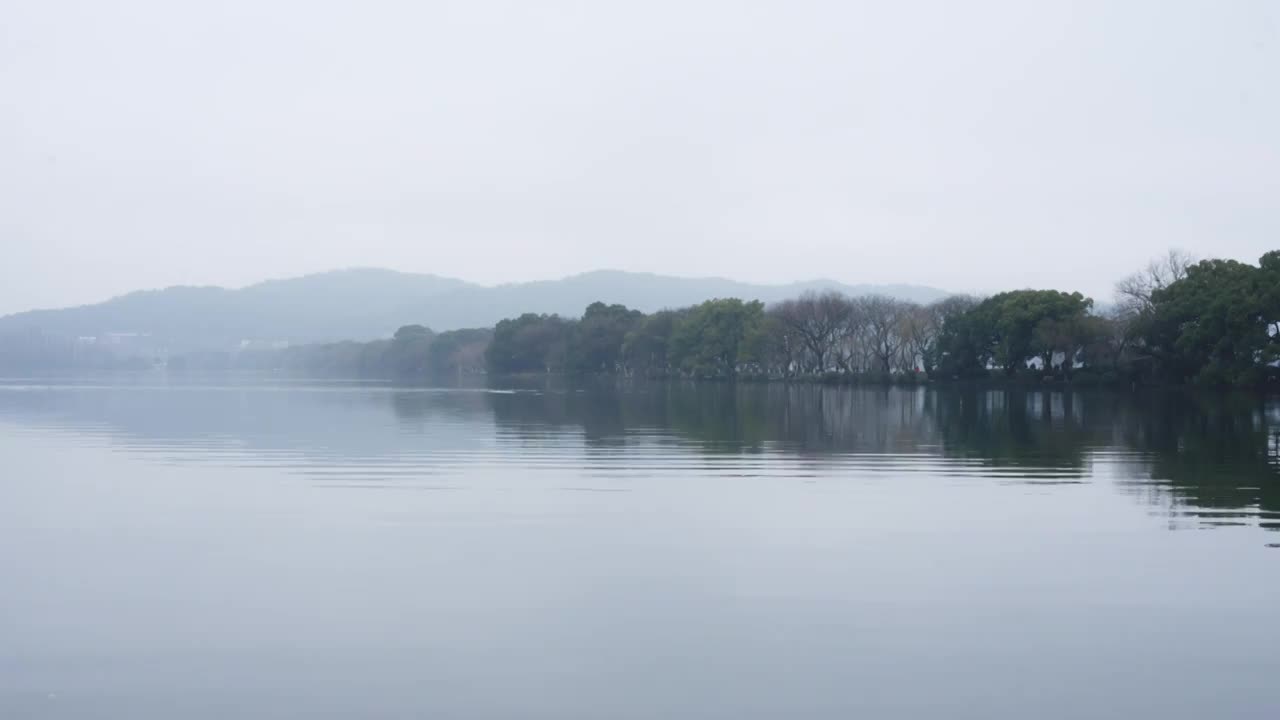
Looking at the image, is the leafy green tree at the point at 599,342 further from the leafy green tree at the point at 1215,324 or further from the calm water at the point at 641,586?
the calm water at the point at 641,586

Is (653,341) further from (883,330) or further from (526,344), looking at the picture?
(883,330)

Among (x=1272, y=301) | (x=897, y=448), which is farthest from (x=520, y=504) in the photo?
(x=1272, y=301)

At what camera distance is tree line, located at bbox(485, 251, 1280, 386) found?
179ft

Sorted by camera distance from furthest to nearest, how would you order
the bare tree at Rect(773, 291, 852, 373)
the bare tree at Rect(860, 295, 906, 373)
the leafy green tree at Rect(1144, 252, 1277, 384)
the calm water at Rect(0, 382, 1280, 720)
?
the bare tree at Rect(773, 291, 852, 373), the bare tree at Rect(860, 295, 906, 373), the leafy green tree at Rect(1144, 252, 1277, 384), the calm water at Rect(0, 382, 1280, 720)

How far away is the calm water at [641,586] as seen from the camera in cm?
667

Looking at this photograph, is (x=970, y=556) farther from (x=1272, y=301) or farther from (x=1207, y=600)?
(x=1272, y=301)

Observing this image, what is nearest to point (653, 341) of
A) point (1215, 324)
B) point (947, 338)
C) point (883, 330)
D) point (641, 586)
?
point (883, 330)

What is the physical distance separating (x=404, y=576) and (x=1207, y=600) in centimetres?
641

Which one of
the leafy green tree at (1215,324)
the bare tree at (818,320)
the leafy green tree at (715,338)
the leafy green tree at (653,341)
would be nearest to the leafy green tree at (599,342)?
the leafy green tree at (653,341)

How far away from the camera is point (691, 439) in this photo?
25359 millimetres

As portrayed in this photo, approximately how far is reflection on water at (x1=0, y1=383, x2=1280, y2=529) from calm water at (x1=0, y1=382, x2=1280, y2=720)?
20cm

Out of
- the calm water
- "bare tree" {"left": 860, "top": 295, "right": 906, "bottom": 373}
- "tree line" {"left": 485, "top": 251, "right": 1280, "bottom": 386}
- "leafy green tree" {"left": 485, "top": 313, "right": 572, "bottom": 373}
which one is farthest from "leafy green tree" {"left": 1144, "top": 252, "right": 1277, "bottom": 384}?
"leafy green tree" {"left": 485, "top": 313, "right": 572, "bottom": 373}

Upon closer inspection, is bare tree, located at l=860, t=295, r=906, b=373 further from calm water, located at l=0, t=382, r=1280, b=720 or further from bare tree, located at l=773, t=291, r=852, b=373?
calm water, located at l=0, t=382, r=1280, b=720

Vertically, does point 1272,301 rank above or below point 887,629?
above
